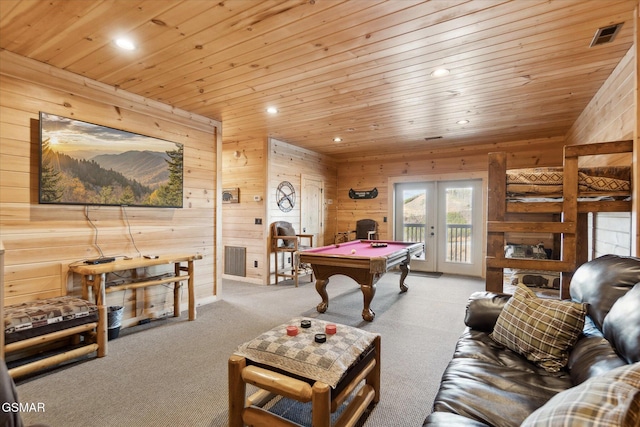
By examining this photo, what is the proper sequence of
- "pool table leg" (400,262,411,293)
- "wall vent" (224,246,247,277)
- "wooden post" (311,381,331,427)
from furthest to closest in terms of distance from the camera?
"wall vent" (224,246,247,277) → "pool table leg" (400,262,411,293) → "wooden post" (311,381,331,427)

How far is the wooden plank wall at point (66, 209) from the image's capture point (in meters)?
2.58

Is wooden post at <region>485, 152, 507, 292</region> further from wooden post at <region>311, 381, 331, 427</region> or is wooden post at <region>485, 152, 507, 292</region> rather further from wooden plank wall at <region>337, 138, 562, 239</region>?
wooden plank wall at <region>337, 138, 562, 239</region>

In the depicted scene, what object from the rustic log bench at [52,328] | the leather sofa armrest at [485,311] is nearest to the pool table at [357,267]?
the leather sofa armrest at [485,311]

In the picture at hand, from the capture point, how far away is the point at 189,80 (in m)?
3.07

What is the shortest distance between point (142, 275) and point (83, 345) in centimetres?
90

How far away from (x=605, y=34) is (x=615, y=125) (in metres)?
0.98

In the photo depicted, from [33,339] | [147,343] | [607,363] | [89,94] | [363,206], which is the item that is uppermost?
[89,94]

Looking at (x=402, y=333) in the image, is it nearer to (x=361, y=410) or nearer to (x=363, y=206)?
(x=361, y=410)

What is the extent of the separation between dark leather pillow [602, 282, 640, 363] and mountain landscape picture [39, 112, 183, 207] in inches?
158

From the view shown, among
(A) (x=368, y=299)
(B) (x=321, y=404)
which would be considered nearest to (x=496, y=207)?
(A) (x=368, y=299)

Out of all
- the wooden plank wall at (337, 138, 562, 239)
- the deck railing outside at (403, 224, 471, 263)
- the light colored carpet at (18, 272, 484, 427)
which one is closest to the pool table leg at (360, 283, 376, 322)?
the light colored carpet at (18, 272, 484, 427)

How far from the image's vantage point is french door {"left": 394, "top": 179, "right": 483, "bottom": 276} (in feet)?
19.9

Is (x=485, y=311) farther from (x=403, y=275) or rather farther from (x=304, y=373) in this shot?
(x=403, y=275)

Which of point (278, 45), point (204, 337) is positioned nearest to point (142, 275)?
point (204, 337)
